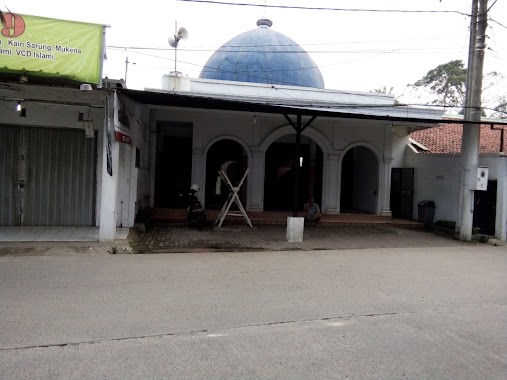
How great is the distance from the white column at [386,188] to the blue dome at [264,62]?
4529 mm

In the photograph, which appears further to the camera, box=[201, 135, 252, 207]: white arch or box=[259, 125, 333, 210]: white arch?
box=[259, 125, 333, 210]: white arch

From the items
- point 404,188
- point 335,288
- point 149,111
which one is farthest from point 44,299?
point 404,188

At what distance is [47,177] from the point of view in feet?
37.6

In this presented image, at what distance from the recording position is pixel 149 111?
14789 mm

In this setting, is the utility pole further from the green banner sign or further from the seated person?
the green banner sign

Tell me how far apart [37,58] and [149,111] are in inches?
232

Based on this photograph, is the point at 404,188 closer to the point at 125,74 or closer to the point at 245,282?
the point at 245,282

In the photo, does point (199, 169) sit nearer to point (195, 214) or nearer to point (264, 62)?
point (195, 214)

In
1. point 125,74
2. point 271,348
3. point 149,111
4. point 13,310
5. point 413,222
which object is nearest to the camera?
point 271,348

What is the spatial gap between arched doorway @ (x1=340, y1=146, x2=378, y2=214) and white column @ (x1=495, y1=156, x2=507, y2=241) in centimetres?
459

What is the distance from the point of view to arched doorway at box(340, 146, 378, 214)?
17.7 metres

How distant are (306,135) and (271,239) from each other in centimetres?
572

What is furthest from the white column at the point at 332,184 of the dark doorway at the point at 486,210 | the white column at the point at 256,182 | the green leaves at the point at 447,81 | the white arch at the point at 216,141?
the green leaves at the point at 447,81

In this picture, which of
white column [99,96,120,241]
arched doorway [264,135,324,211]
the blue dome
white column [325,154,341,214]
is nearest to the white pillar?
arched doorway [264,135,324,211]
